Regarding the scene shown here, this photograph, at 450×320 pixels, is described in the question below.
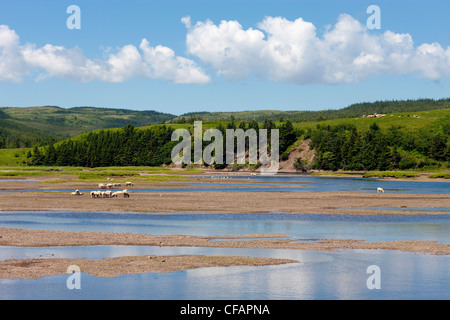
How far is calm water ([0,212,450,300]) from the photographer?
82.3 feet

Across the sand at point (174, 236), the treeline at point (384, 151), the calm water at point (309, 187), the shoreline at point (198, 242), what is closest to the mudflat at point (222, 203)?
the sand at point (174, 236)

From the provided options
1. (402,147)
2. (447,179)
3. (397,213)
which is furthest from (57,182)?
(402,147)

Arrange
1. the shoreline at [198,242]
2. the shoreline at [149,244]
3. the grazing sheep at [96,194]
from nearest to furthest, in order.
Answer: the shoreline at [149,244] < the shoreline at [198,242] < the grazing sheep at [96,194]

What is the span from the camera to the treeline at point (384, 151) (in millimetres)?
173625

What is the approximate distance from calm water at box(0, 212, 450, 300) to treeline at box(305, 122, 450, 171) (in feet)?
426

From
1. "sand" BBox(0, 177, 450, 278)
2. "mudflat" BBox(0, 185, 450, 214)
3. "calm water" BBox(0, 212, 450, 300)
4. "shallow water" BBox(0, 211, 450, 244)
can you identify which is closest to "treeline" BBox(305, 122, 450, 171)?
"mudflat" BBox(0, 185, 450, 214)

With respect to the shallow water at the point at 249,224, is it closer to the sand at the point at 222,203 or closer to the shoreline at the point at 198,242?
the shoreline at the point at 198,242

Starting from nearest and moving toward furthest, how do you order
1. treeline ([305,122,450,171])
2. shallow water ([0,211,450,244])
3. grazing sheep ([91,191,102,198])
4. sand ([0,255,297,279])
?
1. sand ([0,255,297,279])
2. shallow water ([0,211,450,244])
3. grazing sheep ([91,191,102,198])
4. treeline ([305,122,450,171])

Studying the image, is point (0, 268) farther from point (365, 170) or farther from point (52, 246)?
point (365, 170)

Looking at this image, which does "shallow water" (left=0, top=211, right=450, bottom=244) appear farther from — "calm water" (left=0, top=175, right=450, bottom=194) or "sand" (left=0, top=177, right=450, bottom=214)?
"calm water" (left=0, top=175, right=450, bottom=194)

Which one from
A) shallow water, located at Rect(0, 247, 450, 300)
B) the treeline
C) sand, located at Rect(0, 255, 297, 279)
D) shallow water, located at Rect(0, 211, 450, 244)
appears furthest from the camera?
the treeline

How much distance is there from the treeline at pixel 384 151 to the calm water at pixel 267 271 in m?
130

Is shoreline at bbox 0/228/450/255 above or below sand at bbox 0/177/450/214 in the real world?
above

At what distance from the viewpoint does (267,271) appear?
29.6 meters
